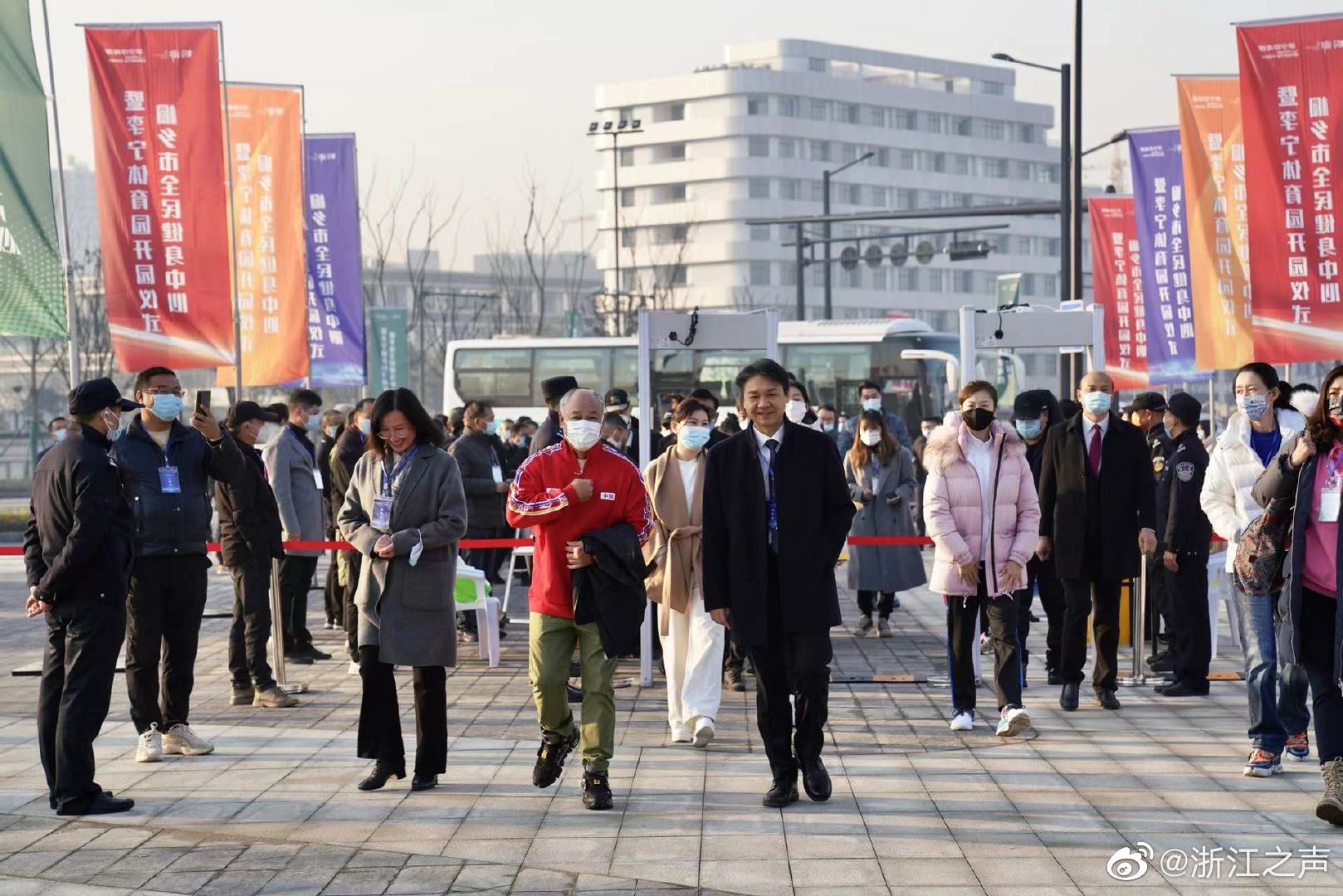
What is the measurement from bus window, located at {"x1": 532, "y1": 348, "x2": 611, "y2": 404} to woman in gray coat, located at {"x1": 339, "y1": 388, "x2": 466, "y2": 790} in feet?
90.2

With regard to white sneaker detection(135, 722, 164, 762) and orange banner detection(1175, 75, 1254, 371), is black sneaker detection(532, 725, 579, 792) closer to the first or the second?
white sneaker detection(135, 722, 164, 762)

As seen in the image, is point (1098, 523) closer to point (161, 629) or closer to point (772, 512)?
point (772, 512)

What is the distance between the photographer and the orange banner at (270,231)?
2212 centimetres

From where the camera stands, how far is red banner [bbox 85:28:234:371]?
14891 millimetres

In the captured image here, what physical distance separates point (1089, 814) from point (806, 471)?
1839mm

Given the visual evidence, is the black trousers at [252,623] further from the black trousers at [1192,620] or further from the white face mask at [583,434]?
the black trousers at [1192,620]

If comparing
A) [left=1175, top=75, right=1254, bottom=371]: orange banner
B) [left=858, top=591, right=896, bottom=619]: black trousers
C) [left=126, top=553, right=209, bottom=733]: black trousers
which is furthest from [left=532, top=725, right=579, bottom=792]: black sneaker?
[left=1175, top=75, right=1254, bottom=371]: orange banner

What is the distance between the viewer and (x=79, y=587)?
7820 mm

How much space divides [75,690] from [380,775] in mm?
1388

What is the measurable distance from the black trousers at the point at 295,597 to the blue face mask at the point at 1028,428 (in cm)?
525

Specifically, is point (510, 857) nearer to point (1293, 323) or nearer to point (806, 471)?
point (806, 471)

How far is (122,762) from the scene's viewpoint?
898cm

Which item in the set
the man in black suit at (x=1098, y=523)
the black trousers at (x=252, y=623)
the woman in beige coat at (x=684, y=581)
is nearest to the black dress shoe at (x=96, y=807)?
the woman in beige coat at (x=684, y=581)

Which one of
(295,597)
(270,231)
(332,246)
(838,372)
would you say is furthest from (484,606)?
(838,372)
